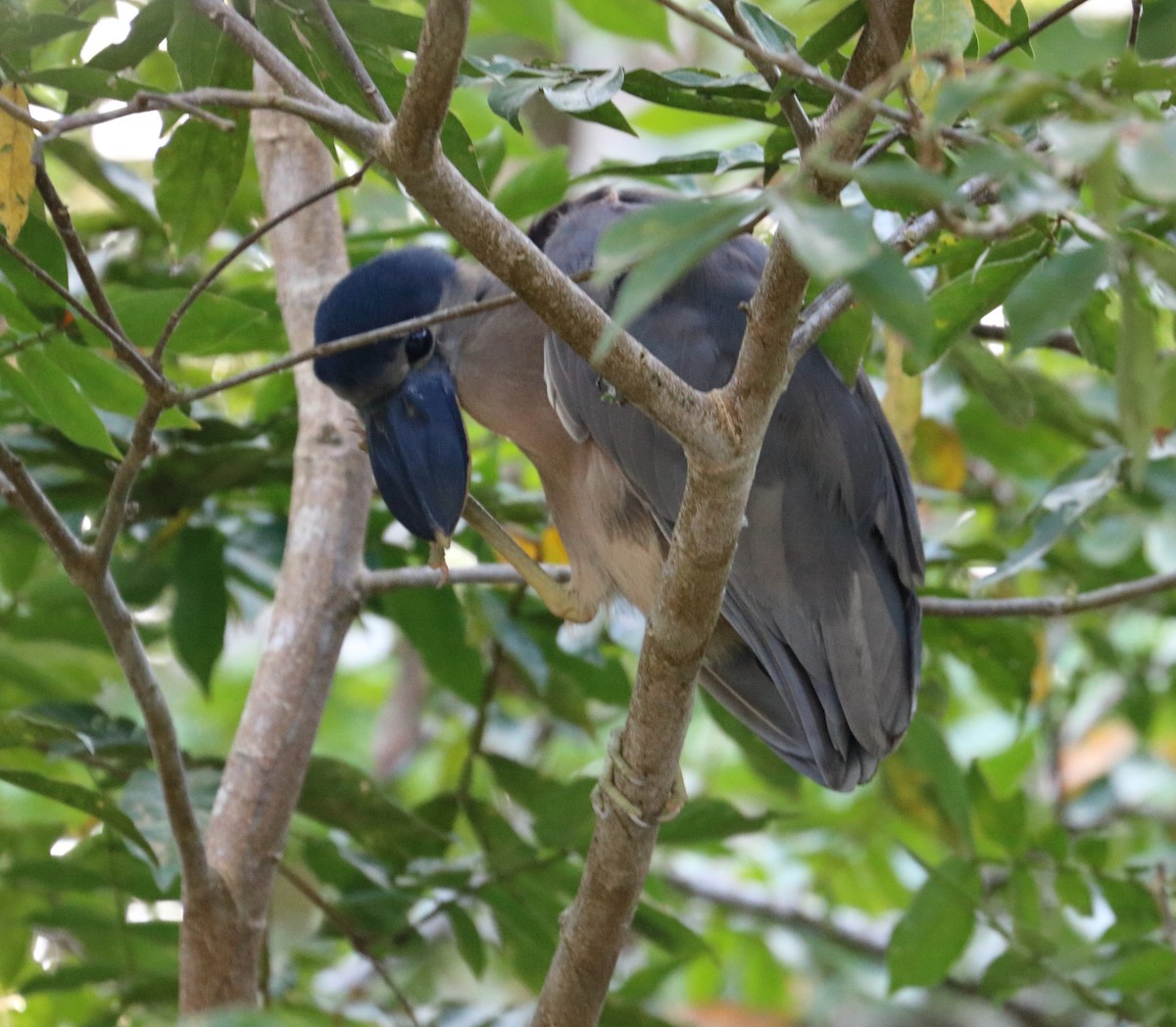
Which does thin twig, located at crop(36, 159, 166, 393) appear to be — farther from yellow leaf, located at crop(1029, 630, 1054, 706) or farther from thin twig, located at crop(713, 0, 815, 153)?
yellow leaf, located at crop(1029, 630, 1054, 706)

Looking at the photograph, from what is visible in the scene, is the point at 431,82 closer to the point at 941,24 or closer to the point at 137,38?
the point at 941,24

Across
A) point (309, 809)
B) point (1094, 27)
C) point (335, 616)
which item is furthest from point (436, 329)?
point (1094, 27)

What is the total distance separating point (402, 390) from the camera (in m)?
2.25

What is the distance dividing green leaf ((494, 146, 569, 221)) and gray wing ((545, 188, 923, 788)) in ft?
0.39

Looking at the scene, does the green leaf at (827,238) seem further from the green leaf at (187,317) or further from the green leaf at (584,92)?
the green leaf at (187,317)

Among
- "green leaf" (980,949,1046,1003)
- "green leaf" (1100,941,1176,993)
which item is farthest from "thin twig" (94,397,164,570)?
"green leaf" (1100,941,1176,993)

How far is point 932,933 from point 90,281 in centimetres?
161

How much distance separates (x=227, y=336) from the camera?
1.83 meters

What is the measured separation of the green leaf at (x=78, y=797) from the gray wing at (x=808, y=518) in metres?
0.90

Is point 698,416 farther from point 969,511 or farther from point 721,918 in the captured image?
point 721,918

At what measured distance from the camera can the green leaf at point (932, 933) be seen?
2.18 m

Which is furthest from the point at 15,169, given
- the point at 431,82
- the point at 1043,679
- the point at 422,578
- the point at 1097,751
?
the point at 1097,751

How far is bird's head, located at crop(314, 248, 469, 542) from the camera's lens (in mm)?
2098

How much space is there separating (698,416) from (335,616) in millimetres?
917
